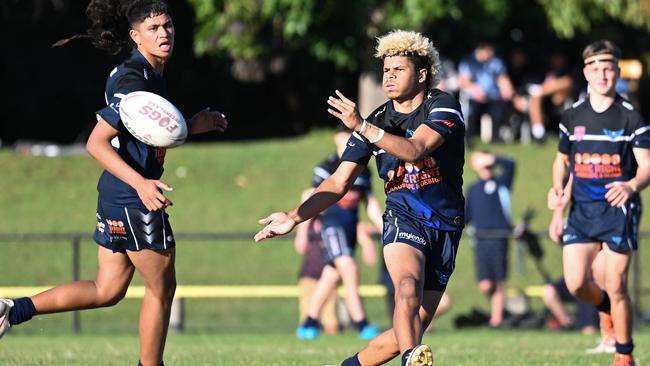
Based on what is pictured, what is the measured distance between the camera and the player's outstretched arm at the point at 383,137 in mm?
6754

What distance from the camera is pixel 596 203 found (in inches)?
370

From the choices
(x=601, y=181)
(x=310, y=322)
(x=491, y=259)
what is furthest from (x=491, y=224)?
(x=601, y=181)

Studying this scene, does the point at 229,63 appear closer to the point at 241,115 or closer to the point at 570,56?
the point at 241,115

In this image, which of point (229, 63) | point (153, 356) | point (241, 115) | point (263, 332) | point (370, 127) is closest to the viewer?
point (370, 127)

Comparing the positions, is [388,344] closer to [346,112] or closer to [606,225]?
[346,112]

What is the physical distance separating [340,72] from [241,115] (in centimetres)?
293

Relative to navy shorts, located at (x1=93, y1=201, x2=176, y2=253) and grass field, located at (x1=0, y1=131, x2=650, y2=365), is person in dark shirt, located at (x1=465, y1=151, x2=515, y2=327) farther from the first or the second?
navy shorts, located at (x1=93, y1=201, x2=176, y2=253)

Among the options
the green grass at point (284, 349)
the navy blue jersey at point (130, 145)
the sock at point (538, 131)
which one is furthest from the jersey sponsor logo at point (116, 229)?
the sock at point (538, 131)

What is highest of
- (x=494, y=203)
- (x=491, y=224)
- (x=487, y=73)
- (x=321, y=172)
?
(x=487, y=73)

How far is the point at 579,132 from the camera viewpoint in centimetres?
948

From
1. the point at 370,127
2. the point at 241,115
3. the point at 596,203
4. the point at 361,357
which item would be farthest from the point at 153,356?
the point at 241,115

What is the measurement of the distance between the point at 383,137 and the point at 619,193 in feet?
8.48

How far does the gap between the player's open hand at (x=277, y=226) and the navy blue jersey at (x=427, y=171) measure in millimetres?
531

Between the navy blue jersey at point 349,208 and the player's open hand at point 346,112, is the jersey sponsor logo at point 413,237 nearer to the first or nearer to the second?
the player's open hand at point 346,112
